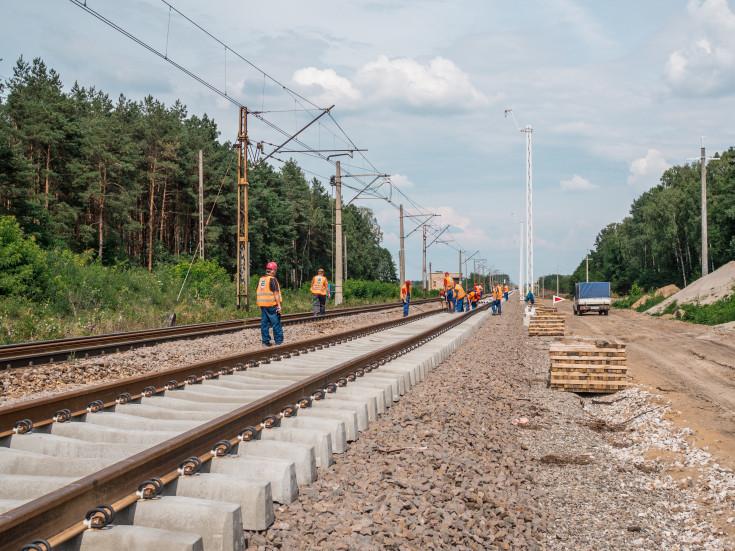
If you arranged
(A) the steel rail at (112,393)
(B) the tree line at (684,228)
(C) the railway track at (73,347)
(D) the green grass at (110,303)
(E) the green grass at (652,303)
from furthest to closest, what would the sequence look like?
(B) the tree line at (684,228), (E) the green grass at (652,303), (D) the green grass at (110,303), (C) the railway track at (73,347), (A) the steel rail at (112,393)

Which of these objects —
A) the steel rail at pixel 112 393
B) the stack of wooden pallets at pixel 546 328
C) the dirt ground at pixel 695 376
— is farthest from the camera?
the stack of wooden pallets at pixel 546 328

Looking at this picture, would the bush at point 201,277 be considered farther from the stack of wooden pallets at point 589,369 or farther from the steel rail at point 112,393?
the stack of wooden pallets at point 589,369

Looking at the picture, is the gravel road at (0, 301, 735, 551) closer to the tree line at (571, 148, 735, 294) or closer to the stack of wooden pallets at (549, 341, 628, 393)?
the stack of wooden pallets at (549, 341, 628, 393)

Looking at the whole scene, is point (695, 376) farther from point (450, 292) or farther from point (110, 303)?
point (450, 292)

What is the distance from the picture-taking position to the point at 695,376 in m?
12.9

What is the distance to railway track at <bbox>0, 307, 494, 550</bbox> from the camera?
319cm

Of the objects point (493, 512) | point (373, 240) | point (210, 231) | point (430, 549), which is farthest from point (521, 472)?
point (373, 240)

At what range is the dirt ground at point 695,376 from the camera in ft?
24.5

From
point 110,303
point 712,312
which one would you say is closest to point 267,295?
point 110,303

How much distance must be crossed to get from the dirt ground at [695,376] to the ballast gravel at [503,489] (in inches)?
14.5

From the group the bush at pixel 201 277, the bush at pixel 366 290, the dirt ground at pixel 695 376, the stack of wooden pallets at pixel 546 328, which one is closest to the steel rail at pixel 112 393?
the dirt ground at pixel 695 376

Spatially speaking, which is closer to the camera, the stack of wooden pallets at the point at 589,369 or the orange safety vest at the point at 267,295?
the stack of wooden pallets at the point at 589,369

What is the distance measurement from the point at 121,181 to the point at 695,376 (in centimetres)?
4923

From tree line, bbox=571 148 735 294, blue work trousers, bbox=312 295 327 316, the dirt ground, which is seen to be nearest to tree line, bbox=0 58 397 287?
blue work trousers, bbox=312 295 327 316
